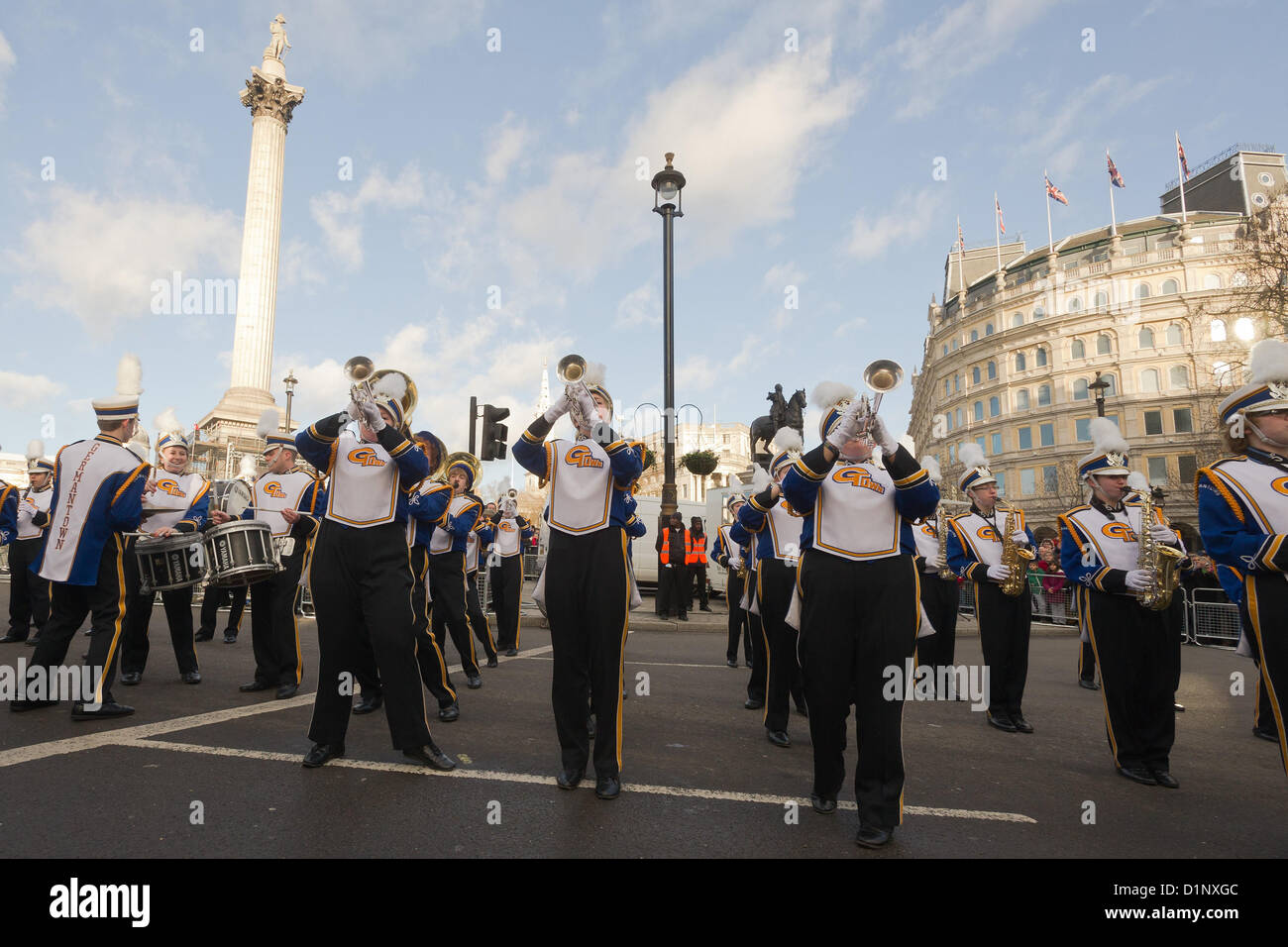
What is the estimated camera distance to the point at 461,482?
8.20 meters

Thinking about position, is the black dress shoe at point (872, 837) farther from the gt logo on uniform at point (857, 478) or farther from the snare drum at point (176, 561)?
the snare drum at point (176, 561)

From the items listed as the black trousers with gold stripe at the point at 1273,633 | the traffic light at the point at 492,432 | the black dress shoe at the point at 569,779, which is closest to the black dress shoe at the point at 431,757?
the black dress shoe at the point at 569,779

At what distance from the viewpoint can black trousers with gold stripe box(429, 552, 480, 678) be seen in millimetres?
7406

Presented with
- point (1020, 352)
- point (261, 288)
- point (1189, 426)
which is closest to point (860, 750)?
point (261, 288)

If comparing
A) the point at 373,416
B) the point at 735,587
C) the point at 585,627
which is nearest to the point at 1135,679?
the point at 585,627

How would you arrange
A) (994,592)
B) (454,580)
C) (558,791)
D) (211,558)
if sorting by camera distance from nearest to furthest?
(558,791) → (211,558) → (994,592) → (454,580)

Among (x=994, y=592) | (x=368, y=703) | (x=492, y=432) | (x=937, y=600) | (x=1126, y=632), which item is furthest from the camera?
(x=492, y=432)

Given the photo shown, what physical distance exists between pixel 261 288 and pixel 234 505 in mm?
41165

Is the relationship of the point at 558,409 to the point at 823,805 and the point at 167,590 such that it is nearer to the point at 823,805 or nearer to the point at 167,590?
the point at 823,805

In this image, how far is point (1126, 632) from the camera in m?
5.07

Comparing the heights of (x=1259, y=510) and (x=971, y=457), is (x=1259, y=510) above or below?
below

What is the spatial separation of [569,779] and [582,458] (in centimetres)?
187

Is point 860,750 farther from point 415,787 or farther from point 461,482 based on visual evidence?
point 461,482

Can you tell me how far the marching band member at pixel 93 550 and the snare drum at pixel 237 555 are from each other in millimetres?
611
